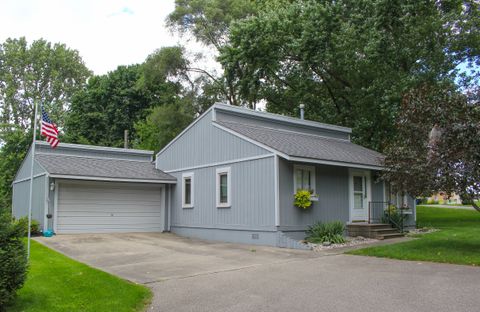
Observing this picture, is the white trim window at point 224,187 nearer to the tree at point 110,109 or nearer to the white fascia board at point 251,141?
the white fascia board at point 251,141

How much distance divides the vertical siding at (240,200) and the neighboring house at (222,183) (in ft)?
0.11

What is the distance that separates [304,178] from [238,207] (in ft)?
8.29

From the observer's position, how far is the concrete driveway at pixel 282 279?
7078 mm

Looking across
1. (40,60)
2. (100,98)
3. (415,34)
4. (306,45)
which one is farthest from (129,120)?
(415,34)

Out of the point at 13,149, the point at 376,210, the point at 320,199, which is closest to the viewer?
the point at 320,199

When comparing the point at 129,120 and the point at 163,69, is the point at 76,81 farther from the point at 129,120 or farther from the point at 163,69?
the point at 163,69

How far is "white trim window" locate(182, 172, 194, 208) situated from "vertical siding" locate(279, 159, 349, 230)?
17.4 ft

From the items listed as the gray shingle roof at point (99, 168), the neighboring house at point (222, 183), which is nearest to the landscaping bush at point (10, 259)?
the neighboring house at point (222, 183)

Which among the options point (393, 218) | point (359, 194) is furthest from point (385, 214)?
point (359, 194)

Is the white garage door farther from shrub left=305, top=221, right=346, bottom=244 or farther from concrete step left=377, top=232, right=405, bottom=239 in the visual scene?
concrete step left=377, top=232, right=405, bottom=239

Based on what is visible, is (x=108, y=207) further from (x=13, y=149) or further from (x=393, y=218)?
(x=13, y=149)

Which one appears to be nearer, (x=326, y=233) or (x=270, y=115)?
(x=326, y=233)

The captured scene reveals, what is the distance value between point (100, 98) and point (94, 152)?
2007cm

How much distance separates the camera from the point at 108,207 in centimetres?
1878
